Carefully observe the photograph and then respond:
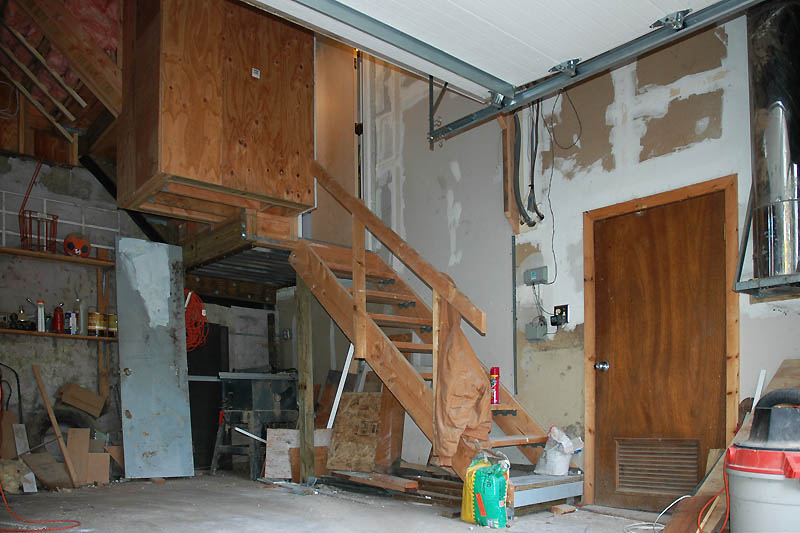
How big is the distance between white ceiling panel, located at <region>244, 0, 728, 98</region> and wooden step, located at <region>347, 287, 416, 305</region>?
7.57ft

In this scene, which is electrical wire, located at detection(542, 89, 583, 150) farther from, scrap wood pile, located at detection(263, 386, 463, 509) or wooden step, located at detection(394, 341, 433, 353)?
scrap wood pile, located at detection(263, 386, 463, 509)

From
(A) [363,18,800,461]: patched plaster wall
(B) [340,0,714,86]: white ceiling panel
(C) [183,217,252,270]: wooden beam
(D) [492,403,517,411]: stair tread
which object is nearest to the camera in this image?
(B) [340,0,714,86]: white ceiling panel

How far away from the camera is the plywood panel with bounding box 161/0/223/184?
537 cm

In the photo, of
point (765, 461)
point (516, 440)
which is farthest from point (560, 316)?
point (765, 461)

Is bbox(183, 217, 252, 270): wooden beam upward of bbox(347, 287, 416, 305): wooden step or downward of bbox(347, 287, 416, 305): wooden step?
upward

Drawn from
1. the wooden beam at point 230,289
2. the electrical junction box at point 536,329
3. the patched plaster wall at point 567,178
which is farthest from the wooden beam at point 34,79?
the electrical junction box at point 536,329

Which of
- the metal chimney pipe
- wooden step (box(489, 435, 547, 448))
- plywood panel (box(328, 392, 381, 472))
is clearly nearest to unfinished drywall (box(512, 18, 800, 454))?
wooden step (box(489, 435, 547, 448))

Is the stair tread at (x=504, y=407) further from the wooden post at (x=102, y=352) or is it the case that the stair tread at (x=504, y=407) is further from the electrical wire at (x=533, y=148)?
the wooden post at (x=102, y=352)

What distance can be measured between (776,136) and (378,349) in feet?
9.57

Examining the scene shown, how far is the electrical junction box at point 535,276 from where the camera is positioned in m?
5.05

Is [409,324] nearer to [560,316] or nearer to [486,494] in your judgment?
[560,316]

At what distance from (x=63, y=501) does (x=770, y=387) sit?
4.88m

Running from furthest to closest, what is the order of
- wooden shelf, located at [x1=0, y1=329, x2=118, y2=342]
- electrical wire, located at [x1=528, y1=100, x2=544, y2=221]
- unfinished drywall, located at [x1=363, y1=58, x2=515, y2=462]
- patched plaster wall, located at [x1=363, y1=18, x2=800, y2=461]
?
1. wooden shelf, located at [x1=0, y1=329, x2=118, y2=342]
2. unfinished drywall, located at [x1=363, y1=58, x2=515, y2=462]
3. electrical wire, located at [x1=528, y1=100, x2=544, y2=221]
4. patched plaster wall, located at [x1=363, y1=18, x2=800, y2=461]

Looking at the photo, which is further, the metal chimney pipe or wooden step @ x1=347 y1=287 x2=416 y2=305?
wooden step @ x1=347 y1=287 x2=416 y2=305
